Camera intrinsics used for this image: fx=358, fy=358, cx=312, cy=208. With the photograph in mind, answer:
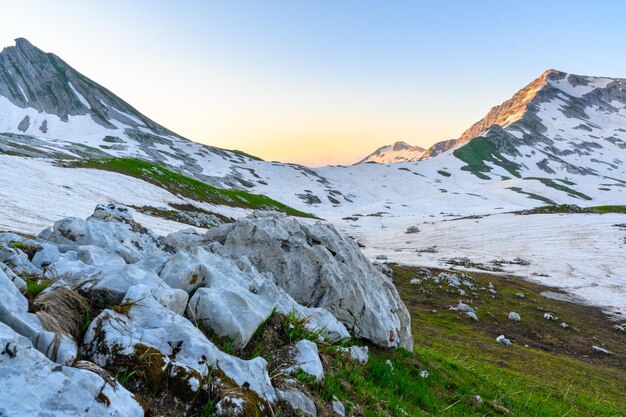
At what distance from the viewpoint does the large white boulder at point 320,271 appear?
13344 millimetres

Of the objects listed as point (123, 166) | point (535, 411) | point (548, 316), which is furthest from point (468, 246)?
point (123, 166)

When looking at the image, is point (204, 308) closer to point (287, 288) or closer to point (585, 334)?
point (287, 288)

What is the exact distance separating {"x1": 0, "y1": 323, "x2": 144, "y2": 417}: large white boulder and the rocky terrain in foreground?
0.5 inches

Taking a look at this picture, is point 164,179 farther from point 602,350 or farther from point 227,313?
point 227,313

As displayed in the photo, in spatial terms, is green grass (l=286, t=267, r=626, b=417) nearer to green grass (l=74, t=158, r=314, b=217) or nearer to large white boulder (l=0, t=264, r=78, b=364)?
large white boulder (l=0, t=264, r=78, b=364)

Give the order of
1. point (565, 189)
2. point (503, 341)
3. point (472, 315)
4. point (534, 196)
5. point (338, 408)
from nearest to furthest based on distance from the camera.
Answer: point (338, 408)
point (503, 341)
point (472, 315)
point (534, 196)
point (565, 189)

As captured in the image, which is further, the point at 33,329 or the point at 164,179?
the point at 164,179

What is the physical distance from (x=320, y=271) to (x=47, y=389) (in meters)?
10.7

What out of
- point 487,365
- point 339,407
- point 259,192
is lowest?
point 259,192

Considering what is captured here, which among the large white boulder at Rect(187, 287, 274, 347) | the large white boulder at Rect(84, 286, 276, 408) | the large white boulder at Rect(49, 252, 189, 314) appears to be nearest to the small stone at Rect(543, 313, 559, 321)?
the large white boulder at Rect(187, 287, 274, 347)

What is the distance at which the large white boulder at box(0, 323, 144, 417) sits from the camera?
379cm

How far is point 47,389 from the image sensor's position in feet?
13.2

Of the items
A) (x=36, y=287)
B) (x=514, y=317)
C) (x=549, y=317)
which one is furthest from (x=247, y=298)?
(x=549, y=317)

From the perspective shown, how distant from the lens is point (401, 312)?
16500 mm
